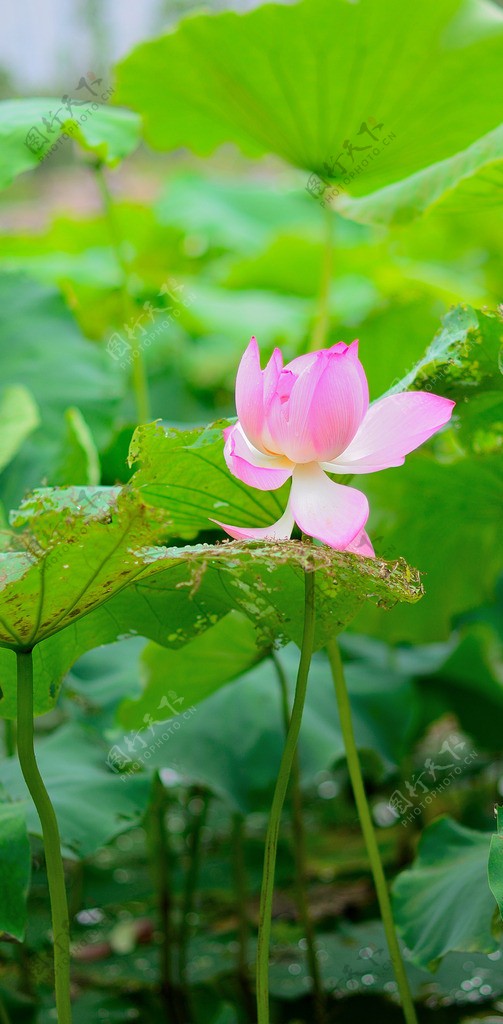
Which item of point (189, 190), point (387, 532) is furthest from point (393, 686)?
point (189, 190)

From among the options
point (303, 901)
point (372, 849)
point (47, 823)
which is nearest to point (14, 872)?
point (47, 823)

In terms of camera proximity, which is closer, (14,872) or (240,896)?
(14,872)

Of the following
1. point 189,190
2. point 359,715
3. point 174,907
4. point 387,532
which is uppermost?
point 189,190

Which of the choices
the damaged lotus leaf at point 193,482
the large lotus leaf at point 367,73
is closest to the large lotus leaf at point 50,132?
the large lotus leaf at point 367,73

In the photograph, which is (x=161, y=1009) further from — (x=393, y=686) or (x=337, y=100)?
(x=337, y=100)

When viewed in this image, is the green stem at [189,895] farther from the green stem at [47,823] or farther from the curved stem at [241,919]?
the green stem at [47,823]

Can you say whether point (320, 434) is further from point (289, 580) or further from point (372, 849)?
point (372, 849)
